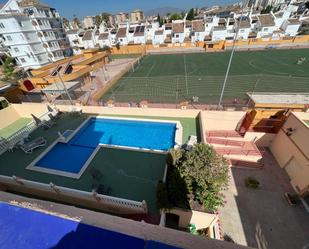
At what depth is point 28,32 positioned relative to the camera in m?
38.8

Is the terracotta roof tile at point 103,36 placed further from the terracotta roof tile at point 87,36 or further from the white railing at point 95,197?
the white railing at point 95,197

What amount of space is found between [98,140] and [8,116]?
11743mm

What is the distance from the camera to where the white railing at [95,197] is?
8.70 meters

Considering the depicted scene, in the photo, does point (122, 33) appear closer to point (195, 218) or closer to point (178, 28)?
point (178, 28)

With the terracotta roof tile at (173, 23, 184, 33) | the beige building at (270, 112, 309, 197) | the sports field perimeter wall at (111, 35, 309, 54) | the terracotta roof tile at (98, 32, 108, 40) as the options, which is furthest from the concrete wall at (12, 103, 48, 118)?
the terracotta roof tile at (173, 23, 184, 33)

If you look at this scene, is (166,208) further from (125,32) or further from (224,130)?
(125,32)

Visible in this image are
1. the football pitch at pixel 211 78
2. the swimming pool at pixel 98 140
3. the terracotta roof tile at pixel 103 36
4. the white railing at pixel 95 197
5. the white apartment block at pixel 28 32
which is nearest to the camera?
the white railing at pixel 95 197

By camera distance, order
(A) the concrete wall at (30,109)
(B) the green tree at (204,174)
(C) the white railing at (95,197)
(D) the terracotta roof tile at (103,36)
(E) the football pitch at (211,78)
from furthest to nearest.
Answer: (D) the terracotta roof tile at (103,36) < (E) the football pitch at (211,78) < (A) the concrete wall at (30,109) < (C) the white railing at (95,197) < (B) the green tree at (204,174)

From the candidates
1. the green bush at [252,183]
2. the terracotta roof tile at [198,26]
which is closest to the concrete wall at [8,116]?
the green bush at [252,183]

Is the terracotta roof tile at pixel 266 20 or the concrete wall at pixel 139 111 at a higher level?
the terracotta roof tile at pixel 266 20

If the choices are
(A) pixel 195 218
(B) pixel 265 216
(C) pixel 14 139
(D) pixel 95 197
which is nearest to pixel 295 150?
(B) pixel 265 216

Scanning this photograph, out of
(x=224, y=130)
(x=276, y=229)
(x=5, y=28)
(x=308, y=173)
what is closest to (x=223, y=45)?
(x=224, y=130)

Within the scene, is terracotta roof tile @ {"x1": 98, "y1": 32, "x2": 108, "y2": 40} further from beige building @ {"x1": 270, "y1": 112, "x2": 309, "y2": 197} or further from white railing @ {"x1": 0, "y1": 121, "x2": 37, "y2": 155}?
beige building @ {"x1": 270, "y1": 112, "x2": 309, "y2": 197}

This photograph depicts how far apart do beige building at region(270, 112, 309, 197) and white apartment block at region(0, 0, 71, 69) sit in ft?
169
